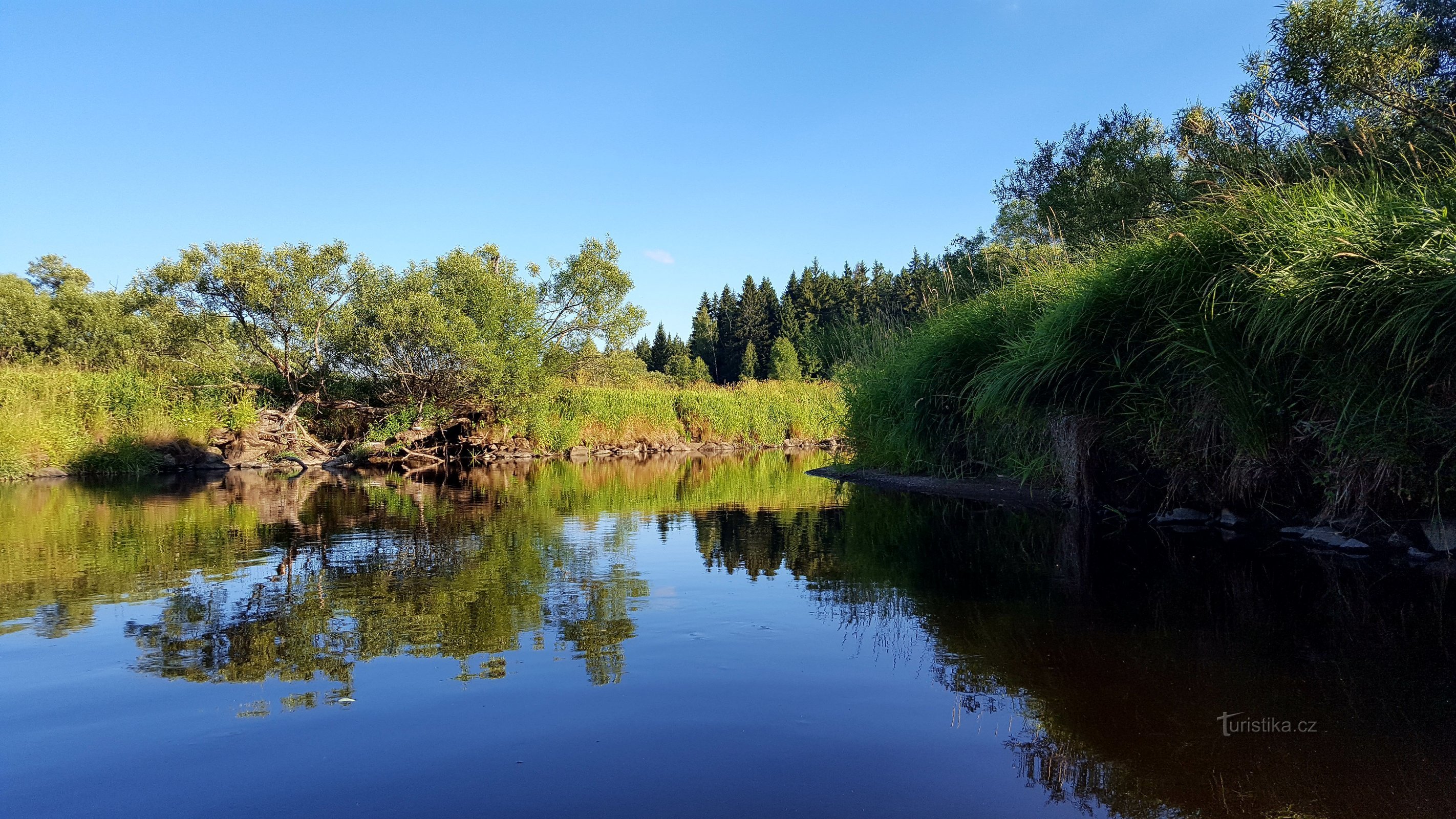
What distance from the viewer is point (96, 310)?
3566cm

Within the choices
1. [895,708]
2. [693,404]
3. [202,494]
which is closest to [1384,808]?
[895,708]

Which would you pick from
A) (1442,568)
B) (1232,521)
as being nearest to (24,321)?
(1232,521)

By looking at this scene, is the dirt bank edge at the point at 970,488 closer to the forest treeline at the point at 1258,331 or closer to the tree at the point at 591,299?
the forest treeline at the point at 1258,331

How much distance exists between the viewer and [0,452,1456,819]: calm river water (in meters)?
2.21

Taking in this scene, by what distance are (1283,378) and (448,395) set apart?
21.2 metres

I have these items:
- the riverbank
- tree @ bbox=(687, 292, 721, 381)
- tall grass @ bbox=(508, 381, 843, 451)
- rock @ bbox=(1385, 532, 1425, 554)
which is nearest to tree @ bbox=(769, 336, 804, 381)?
tree @ bbox=(687, 292, 721, 381)

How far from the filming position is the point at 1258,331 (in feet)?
17.1

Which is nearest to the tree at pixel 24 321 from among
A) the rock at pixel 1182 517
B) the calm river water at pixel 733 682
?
the calm river water at pixel 733 682

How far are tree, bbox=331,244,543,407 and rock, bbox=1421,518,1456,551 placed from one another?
20.3 m

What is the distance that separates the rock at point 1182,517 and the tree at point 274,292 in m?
19.6

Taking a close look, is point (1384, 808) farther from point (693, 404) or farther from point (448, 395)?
point (693, 404)

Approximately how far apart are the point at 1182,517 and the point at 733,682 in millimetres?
5729

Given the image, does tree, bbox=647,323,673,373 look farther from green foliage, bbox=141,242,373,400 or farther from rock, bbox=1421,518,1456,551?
rock, bbox=1421,518,1456,551

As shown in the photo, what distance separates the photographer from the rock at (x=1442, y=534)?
496 cm
